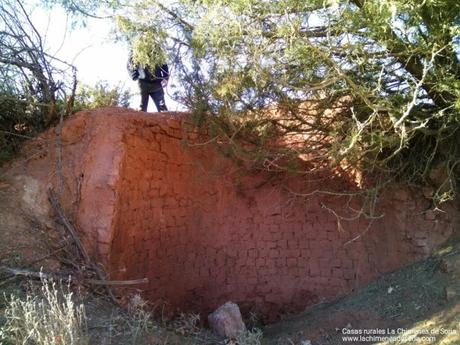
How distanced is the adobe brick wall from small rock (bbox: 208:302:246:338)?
0.92 metres

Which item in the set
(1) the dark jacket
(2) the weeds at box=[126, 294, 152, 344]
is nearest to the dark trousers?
(1) the dark jacket

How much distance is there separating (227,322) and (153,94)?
3.20 meters

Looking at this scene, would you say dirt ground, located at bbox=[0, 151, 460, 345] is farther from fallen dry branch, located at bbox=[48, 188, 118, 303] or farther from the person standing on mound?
the person standing on mound

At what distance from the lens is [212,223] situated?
24.0ft

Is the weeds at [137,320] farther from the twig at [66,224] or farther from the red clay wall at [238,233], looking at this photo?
the red clay wall at [238,233]

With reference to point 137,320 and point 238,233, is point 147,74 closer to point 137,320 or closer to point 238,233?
point 238,233

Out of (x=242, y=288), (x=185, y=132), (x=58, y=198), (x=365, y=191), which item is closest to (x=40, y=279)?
(x=58, y=198)

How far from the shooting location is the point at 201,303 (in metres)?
6.97

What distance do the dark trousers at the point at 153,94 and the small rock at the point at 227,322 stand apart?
2.83 metres

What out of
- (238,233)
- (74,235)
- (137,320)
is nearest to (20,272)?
(74,235)

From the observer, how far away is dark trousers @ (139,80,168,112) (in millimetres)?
6848

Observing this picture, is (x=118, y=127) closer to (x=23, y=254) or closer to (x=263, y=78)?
(x=23, y=254)

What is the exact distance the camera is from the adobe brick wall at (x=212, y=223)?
5.86 metres

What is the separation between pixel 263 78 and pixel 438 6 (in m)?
1.58
